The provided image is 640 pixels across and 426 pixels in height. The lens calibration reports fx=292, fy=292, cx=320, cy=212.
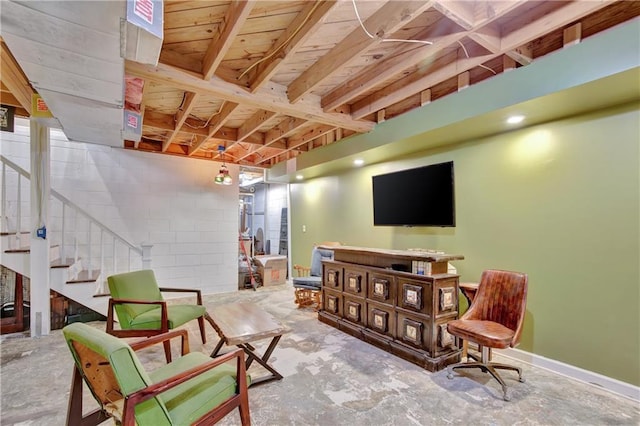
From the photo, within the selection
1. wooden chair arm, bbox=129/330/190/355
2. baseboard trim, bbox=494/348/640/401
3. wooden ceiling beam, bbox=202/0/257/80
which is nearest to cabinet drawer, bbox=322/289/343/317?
baseboard trim, bbox=494/348/640/401

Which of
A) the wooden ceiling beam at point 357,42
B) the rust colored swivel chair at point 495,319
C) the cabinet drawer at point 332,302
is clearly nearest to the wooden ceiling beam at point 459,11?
the wooden ceiling beam at point 357,42

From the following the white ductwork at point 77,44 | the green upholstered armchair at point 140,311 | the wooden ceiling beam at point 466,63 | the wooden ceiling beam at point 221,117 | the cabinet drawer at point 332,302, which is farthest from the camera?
the cabinet drawer at point 332,302

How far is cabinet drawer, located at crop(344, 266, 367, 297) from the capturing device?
3.42 meters

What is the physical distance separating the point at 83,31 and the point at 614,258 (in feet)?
13.1

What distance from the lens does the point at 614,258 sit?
93.2 inches

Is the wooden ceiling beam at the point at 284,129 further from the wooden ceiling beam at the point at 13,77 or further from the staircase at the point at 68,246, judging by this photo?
the wooden ceiling beam at the point at 13,77

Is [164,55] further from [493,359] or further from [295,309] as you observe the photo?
[493,359]

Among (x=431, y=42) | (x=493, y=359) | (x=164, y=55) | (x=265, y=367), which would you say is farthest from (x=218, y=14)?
(x=493, y=359)

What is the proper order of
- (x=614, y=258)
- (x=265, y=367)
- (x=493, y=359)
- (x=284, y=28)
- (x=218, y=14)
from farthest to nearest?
(x=493, y=359) < (x=265, y=367) < (x=614, y=258) < (x=284, y=28) < (x=218, y=14)

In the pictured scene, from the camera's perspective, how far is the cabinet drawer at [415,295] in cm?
272

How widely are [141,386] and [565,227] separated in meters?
3.35

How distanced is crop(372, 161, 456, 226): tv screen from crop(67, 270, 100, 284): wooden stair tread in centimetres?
386

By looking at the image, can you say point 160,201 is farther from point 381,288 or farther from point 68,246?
point 381,288

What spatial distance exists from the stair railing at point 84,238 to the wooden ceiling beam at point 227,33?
10.1ft
